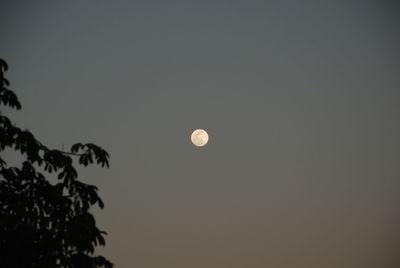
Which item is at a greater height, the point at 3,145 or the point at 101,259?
the point at 3,145

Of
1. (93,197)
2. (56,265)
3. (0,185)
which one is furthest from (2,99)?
(56,265)

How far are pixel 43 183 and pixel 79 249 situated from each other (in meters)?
1.33

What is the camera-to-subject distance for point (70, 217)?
11.1 metres

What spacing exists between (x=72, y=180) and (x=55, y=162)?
0.44m

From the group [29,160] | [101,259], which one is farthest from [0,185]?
[101,259]

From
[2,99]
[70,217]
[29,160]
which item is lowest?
[70,217]

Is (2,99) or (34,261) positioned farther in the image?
(2,99)

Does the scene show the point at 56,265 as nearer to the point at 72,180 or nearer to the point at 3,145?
the point at 72,180

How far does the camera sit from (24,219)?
10.9 m

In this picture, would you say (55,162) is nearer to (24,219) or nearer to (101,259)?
(24,219)

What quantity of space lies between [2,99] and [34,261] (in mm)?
2985

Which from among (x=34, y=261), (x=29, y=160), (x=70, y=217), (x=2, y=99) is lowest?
(x=34, y=261)

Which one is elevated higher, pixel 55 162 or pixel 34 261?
pixel 55 162

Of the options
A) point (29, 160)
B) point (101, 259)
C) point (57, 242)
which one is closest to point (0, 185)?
point (29, 160)
